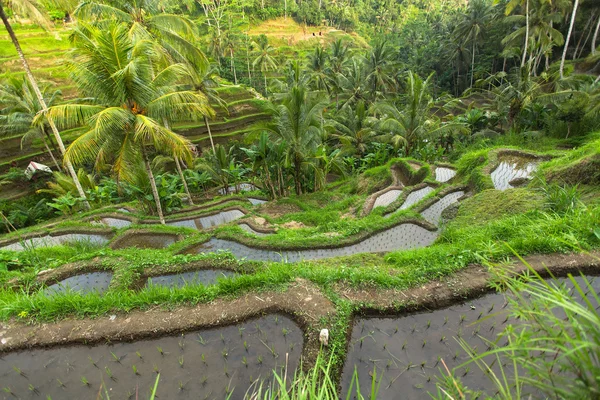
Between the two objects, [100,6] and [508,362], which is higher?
[100,6]

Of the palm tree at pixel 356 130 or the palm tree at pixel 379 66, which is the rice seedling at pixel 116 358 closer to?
the palm tree at pixel 356 130

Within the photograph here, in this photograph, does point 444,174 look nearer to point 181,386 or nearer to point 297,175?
point 297,175

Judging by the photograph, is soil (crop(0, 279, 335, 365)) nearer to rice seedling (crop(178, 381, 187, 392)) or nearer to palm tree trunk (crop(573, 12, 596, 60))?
rice seedling (crop(178, 381, 187, 392))

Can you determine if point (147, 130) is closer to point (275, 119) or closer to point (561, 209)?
point (275, 119)

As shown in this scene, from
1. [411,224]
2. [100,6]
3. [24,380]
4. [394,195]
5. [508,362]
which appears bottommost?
[394,195]

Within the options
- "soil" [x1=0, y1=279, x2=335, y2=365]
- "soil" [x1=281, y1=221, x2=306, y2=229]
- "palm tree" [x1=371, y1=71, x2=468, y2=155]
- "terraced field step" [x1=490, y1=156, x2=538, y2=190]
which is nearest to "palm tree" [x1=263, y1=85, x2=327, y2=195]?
"soil" [x1=281, y1=221, x2=306, y2=229]

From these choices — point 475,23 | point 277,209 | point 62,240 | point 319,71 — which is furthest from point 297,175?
point 475,23

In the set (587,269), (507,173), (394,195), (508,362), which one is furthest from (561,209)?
(394,195)
